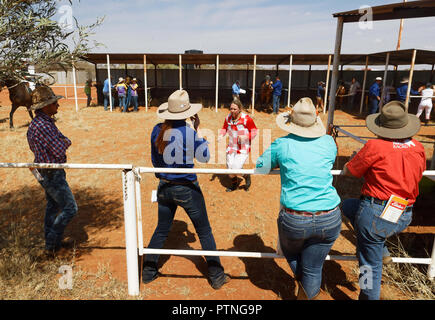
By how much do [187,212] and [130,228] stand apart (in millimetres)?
560

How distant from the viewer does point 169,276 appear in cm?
344

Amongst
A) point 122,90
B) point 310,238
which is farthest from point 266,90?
point 310,238

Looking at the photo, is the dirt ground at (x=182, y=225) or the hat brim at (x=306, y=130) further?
the dirt ground at (x=182, y=225)

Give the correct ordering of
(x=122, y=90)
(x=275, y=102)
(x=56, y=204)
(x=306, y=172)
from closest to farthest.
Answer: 1. (x=306, y=172)
2. (x=56, y=204)
3. (x=122, y=90)
4. (x=275, y=102)

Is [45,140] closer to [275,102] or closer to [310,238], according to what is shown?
[310,238]

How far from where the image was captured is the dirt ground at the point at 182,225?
3.28 metres

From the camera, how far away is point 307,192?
232cm

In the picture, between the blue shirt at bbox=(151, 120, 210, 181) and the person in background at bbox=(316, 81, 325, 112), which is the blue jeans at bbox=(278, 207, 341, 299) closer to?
the blue shirt at bbox=(151, 120, 210, 181)

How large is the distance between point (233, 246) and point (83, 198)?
3407 millimetres

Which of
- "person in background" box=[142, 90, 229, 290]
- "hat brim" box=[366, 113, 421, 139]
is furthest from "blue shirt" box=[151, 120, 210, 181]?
"hat brim" box=[366, 113, 421, 139]

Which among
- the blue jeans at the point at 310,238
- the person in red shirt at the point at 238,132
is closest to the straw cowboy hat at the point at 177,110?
the blue jeans at the point at 310,238

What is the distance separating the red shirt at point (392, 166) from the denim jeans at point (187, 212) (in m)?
1.50

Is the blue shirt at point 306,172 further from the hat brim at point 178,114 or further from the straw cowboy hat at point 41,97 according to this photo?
the straw cowboy hat at point 41,97
